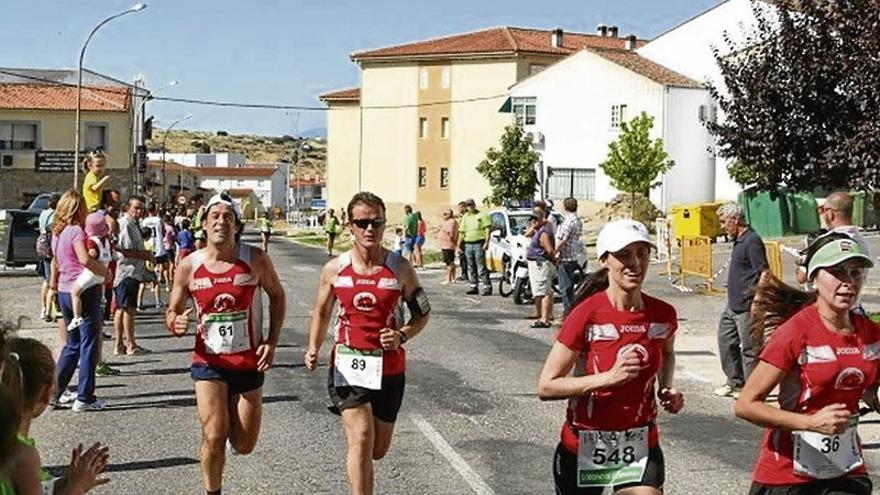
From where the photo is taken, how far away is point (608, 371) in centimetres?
566

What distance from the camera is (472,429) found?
35.8 feet

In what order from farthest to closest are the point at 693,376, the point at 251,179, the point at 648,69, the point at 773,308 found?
the point at 251,179 < the point at 648,69 < the point at 693,376 < the point at 773,308

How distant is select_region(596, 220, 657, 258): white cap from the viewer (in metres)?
5.79

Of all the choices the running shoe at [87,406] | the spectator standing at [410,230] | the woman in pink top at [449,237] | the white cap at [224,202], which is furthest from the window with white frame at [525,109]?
the white cap at [224,202]

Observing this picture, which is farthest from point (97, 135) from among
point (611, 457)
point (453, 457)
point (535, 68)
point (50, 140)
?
point (611, 457)

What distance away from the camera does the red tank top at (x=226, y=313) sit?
8.05 meters

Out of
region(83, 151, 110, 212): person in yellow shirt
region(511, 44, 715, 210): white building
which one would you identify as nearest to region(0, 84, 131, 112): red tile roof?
region(511, 44, 715, 210): white building

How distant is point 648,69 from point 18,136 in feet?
113

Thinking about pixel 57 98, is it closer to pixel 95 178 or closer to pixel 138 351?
pixel 138 351

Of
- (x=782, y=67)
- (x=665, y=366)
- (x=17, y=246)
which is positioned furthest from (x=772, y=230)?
(x=665, y=366)

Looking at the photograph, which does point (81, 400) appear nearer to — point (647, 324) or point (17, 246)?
point (647, 324)

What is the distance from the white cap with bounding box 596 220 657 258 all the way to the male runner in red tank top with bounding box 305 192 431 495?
2.19m

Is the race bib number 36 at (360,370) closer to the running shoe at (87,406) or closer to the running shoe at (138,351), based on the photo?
the running shoe at (87,406)

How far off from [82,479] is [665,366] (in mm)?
2714
